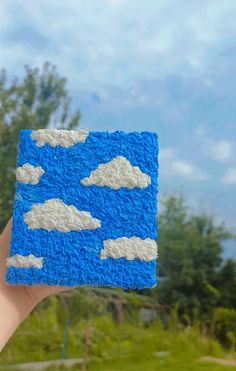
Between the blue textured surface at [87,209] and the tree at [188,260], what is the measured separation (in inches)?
273

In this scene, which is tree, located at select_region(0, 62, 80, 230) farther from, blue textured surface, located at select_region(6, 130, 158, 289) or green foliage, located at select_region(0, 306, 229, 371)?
blue textured surface, located at select_region(6, 130, 158, 289)

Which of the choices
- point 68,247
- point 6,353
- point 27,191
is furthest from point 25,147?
point 6,353

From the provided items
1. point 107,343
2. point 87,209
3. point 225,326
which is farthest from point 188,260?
point 87,209

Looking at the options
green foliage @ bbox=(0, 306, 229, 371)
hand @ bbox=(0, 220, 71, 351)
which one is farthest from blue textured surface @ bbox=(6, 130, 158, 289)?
green foliage @ bbox=(0, 306, 229, 371)

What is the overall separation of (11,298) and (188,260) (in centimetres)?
733

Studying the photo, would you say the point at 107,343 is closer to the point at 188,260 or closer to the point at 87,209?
the point at 188,260

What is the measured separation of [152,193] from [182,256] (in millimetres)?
7389

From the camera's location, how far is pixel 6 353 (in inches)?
212

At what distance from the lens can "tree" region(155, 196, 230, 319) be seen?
26.9ft

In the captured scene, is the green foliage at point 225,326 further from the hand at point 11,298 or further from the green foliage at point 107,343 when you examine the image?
the hand at point 11,298

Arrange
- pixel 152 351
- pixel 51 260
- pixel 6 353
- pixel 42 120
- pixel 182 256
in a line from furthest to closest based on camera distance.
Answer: pixel 182 256, pixel 42 120, pixel 152 351, pixel 6 353, pixel 51 260

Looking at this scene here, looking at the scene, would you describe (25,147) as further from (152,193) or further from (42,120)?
(42,120)

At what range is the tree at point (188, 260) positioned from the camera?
819 cm

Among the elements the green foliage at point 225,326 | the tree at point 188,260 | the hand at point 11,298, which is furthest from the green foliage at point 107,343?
the hand at point 11,298
